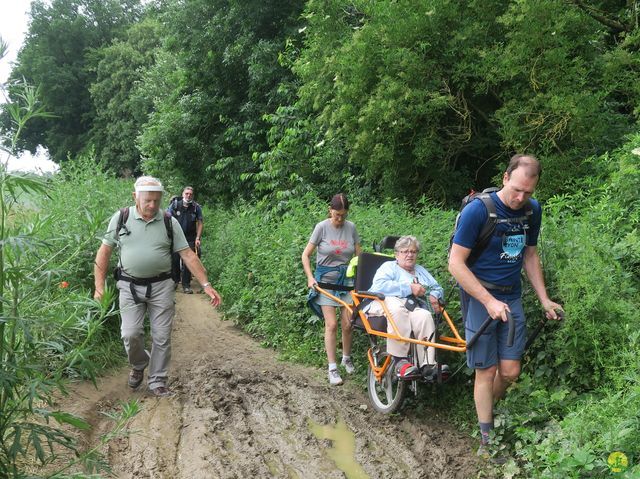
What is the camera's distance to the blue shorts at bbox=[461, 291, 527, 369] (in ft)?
14.2

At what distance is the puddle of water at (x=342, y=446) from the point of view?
4543 mm

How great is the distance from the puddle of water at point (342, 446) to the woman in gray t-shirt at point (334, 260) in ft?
4.10

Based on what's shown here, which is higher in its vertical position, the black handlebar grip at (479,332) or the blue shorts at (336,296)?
the black handlebar grip at (479,332)

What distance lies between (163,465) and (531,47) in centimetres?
653

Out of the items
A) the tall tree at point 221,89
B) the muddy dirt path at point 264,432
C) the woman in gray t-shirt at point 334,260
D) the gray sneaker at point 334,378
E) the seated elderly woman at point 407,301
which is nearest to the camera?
the muddy dirt path at point 264,432

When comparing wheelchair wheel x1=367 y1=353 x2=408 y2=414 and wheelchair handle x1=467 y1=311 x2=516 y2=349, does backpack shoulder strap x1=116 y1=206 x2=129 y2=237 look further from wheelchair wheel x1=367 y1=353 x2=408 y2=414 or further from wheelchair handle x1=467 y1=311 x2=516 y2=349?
wheelchair handle x1=467 y1=311 x2=516 y2=349

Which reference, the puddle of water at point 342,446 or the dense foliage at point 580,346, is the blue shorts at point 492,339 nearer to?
A: the dense foliage at point 580,346

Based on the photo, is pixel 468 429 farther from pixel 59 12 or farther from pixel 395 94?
pixel 59 12

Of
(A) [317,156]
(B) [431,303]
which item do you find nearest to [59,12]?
(A) [317,156]

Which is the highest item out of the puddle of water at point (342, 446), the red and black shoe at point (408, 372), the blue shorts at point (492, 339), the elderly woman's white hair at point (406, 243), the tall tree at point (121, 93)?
the tall tree at point (121, 93)

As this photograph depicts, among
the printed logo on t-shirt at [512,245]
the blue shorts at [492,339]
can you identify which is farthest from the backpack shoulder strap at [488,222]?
the blue shorts at [492,339]

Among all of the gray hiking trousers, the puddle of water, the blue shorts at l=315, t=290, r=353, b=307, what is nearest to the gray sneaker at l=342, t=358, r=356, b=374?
the blue shorts at l=315, t=290, r=353, b=307

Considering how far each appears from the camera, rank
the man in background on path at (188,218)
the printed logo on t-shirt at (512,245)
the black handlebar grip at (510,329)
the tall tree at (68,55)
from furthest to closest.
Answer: the tall tree at (68,55) < the man in background on path at (188,218) < the printed logo on t-shirt at (512,245) < the black handlebar grip at (510,329)

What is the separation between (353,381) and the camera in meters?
6.54
